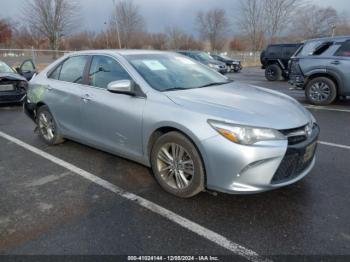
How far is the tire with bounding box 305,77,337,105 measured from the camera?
8.35m

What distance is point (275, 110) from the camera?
10.7 feet

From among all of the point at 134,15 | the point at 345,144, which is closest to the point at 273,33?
the point at 134,15

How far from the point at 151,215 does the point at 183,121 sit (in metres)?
0.99

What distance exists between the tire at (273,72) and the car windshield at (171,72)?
1244 centimetres

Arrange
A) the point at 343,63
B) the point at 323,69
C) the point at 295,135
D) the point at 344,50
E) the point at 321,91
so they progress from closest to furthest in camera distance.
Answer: the point at 295,135
the point at 343,63
the point at 344,50
the point at 323,69
the point at 321,91

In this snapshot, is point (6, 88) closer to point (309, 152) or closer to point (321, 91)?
point (309, 152)

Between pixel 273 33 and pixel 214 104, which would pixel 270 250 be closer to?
pixel 214 104

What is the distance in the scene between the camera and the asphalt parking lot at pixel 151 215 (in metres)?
2.64

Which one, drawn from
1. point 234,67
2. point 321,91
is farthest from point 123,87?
point 234,67

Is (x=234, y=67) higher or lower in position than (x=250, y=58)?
lower

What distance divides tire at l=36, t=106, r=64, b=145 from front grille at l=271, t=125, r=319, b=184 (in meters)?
3.57

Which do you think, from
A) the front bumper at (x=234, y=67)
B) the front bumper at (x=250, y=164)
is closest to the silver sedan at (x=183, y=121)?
the front bumper at (x=250, y=164)

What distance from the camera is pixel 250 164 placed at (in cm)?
287

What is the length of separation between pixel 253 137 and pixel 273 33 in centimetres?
3794
